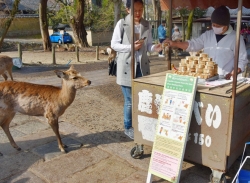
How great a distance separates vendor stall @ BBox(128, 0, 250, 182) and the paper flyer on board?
0.13m

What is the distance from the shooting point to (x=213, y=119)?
286 centimetres

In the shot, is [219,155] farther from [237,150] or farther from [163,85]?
[163,85]

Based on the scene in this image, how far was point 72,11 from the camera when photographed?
826 inches

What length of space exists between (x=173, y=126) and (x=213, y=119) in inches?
16.2

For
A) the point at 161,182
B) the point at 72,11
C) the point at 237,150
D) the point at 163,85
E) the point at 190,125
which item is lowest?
the point at 161,182

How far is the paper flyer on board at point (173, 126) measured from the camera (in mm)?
2896

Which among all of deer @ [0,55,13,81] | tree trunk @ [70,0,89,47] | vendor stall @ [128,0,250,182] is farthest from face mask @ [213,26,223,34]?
tree trunk @ [70,0,89,47]

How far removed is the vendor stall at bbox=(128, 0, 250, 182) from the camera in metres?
2.78

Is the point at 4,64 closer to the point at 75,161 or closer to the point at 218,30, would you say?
the point at 75,161

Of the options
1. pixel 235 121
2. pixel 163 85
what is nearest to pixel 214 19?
pixel 163 85

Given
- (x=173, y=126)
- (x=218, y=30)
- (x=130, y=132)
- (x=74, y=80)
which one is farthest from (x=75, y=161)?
(x=218, y=30)

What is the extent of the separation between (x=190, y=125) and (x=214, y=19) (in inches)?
56.9

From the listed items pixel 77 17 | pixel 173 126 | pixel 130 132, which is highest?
pixel 77 17

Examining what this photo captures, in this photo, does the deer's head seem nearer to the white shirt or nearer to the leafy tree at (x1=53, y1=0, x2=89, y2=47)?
the white shirt
